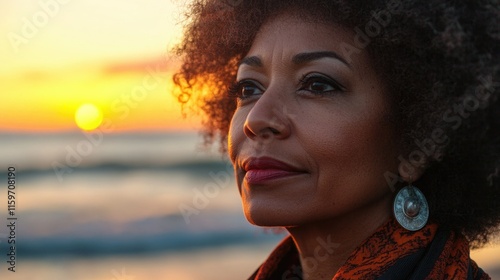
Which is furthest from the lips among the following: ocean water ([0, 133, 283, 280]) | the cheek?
ocean water ([0, 133, 283, 280])

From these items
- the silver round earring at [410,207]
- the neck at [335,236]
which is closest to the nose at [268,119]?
the neck at [335,236]

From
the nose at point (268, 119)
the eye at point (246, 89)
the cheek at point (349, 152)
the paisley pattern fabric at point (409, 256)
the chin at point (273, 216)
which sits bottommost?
the paisley pattern fabric at point (409, 256)

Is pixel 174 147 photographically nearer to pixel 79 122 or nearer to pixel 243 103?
pixel 79 122

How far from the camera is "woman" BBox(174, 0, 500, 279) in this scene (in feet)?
12.3

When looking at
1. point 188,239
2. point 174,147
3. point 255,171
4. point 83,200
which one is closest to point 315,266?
point 255,171

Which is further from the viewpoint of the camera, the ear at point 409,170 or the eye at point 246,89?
the eye at point 246,89

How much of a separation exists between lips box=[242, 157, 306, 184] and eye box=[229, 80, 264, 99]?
14.5 inches

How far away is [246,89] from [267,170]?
51 centimetres

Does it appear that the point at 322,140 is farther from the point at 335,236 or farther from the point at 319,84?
the point at 335,236

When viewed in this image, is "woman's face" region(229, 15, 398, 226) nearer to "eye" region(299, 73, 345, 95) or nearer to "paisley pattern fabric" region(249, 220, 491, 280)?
"eye" region(299, 73, 345, 95)

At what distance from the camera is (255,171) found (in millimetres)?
3893

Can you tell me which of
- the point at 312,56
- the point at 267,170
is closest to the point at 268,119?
the point at 267,170

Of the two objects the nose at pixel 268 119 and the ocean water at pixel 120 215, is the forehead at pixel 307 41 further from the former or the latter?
the ocean water at pixel 120 215

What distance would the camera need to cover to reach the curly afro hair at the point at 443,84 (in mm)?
3717
